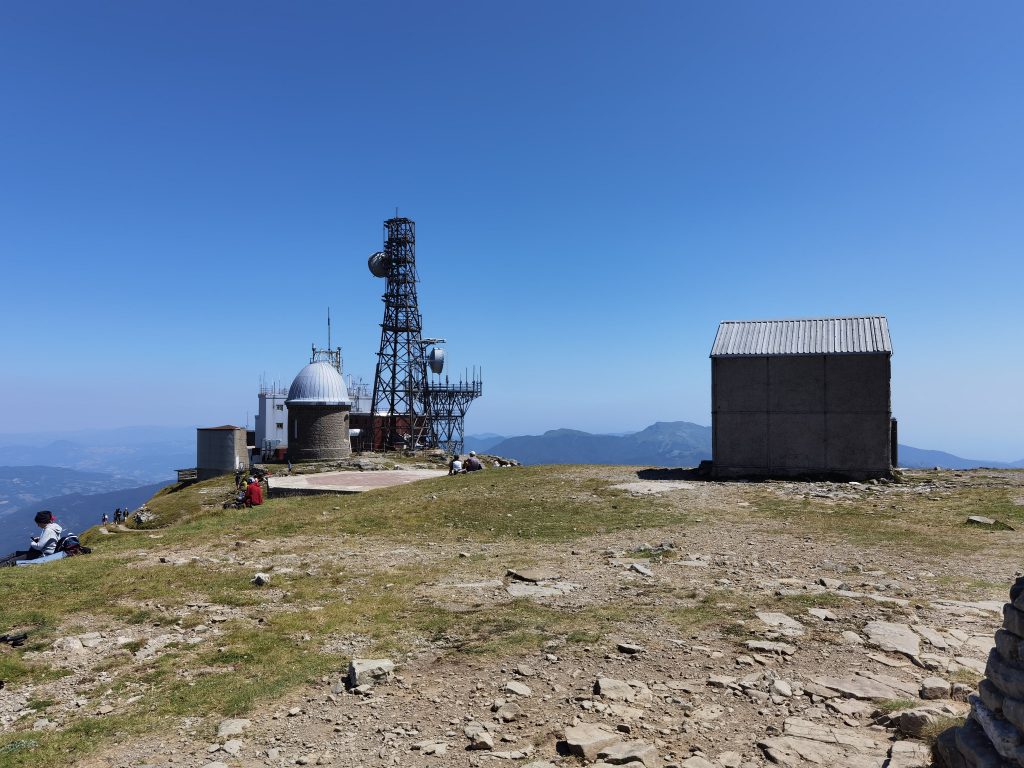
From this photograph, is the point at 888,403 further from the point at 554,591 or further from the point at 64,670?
the point at 64,670

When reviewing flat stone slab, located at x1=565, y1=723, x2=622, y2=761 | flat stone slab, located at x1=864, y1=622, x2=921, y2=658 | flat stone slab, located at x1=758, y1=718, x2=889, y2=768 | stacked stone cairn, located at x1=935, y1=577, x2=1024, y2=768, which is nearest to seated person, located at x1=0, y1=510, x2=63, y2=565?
flat stone slab, located at x1=565, y1=723, x2=622, y2=761

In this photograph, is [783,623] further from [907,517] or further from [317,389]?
[317,389]

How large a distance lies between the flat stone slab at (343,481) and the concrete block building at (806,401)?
51.1ft

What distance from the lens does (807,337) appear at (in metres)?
26.6

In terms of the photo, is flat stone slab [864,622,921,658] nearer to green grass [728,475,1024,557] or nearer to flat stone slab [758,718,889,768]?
flat stone slab [758,718,889,768]

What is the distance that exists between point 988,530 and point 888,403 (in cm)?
1063

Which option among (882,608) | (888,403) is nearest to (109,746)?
(882,608)

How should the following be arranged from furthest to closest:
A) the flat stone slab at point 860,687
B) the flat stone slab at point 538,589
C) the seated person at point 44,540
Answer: the seated person at point 44,540 → the flat stone slab at point 538,589 → the flat stone slab at point 860,687

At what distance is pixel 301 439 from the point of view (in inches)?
1748

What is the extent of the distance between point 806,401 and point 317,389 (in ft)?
112

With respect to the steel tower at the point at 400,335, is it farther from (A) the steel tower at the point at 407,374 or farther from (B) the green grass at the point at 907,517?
(B) the green grass at the point at 907,517

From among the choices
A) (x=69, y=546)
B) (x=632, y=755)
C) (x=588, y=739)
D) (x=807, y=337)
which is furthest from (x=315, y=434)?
(x=632, y=755)

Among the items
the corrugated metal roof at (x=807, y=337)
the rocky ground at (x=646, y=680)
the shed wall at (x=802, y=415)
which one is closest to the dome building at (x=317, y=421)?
the shed wall at (x=802, y=415)

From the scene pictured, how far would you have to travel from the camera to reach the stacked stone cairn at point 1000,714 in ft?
13.8
